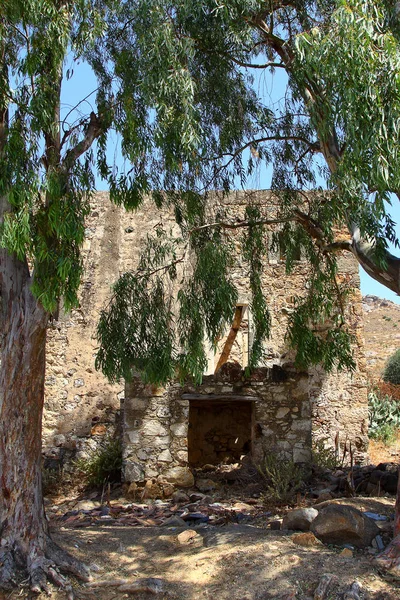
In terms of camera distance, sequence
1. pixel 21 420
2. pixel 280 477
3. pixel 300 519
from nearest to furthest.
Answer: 1. pixel 21 420
2. pixel 300 519
3. pixel 280 477

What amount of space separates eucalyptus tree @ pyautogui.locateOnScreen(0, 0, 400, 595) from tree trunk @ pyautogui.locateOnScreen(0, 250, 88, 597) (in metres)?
0.01

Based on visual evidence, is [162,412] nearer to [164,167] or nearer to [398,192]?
[164,167]

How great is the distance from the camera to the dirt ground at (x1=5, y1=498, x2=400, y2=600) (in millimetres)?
5641

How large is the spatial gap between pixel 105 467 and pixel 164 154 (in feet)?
17.9

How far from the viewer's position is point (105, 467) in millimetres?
10289

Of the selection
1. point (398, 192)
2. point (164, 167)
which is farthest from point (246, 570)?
point (164, 167)

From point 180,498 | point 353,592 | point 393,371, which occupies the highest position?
point 393,371

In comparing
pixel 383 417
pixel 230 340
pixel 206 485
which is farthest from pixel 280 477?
pixel 383 417

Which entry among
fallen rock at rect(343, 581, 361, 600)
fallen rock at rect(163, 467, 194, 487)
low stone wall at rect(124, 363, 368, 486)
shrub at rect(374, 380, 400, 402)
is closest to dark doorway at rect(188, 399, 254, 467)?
low stone wall at rect(124, 363, 368, 486)

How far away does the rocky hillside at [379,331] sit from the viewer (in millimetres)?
23059

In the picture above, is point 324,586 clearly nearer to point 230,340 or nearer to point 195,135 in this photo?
point 195,135

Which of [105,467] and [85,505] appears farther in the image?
[105,467]

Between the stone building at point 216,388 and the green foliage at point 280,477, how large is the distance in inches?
15.4

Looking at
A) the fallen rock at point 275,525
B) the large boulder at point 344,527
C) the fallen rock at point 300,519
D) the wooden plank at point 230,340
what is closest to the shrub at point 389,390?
the wooden plank at point 230,340
